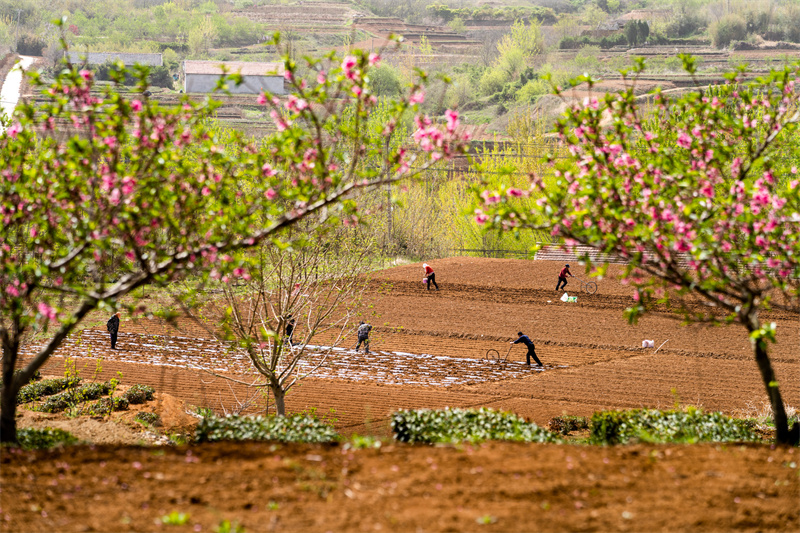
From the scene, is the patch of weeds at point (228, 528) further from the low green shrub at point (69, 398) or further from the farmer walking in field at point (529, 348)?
the farmer walking in field at point (529, 348)

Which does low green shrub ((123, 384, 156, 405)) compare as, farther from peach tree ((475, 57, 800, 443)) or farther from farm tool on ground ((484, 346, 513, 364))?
peach tree ((475, 57, 800, 443))

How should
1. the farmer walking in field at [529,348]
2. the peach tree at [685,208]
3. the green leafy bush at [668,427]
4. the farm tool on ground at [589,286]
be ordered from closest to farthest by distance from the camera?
the peach tree at [685,208] < the green leafy bush at [668,427] < the farmer walking in field at [529,348] < the farm tool on ground at [589,286]

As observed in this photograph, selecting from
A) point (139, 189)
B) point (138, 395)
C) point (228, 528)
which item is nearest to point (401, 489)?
point (228, 528)

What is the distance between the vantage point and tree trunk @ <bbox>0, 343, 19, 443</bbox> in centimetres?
896

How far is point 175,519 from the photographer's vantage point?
587 cm

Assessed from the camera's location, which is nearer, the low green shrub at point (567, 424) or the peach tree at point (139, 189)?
the peach tree at point (139, 189)

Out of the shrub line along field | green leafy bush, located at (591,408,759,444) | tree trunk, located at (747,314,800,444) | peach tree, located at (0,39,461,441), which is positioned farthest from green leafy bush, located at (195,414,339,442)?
the shrub line along field

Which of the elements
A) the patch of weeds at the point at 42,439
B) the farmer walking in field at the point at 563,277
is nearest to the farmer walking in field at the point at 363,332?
the farmer walking in field at the point at 563,277

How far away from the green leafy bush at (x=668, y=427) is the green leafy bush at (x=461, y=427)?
1.04 metres

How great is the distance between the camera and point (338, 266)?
15.6 meters

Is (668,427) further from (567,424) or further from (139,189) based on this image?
(139,189)

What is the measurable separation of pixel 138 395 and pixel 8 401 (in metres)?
8.11

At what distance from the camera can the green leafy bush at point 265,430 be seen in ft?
29.2

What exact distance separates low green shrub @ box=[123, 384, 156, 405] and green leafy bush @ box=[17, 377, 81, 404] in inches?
43.5
